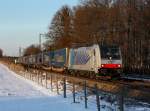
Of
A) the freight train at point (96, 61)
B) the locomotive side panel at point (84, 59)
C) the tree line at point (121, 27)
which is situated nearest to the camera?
the freight train at point (96, 61)

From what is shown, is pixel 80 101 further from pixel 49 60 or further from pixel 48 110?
pixel 49 60

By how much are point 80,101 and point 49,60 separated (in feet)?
183

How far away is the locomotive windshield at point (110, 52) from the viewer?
38031 mm

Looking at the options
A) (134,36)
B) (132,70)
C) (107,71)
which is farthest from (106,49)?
(134,36)

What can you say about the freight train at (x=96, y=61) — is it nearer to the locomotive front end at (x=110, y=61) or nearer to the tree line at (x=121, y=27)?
the locomotive front end at (x=110, y=61)

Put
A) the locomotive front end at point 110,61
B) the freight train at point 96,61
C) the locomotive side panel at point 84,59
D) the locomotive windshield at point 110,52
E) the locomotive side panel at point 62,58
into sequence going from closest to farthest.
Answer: the locomotive front end at point 110,61 < the freight train at point 96,61 < the locomotive windshield at point 110,52 < the locomotive side panel at point 84,59 < the locomotive side panel at point 62,58

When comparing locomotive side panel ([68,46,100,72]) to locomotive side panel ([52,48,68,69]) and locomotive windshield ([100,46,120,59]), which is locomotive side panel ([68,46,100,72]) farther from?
locomotive side panel ([52,48,68,69])

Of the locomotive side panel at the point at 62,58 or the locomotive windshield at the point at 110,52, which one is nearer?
the locomotive windshield at the point at 110,52

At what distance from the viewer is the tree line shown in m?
62.8

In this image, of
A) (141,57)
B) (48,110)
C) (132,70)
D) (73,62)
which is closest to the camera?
(48,110)

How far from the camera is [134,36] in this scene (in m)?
65.2

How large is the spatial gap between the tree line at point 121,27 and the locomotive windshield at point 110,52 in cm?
1374

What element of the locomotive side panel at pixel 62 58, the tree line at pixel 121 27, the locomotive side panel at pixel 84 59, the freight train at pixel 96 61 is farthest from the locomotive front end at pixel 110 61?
the locomotive side panel at pixel 62 58

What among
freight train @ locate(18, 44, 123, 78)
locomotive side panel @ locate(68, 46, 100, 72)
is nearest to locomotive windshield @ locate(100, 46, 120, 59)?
freight train @ locate(18, 44, 123, 78)
